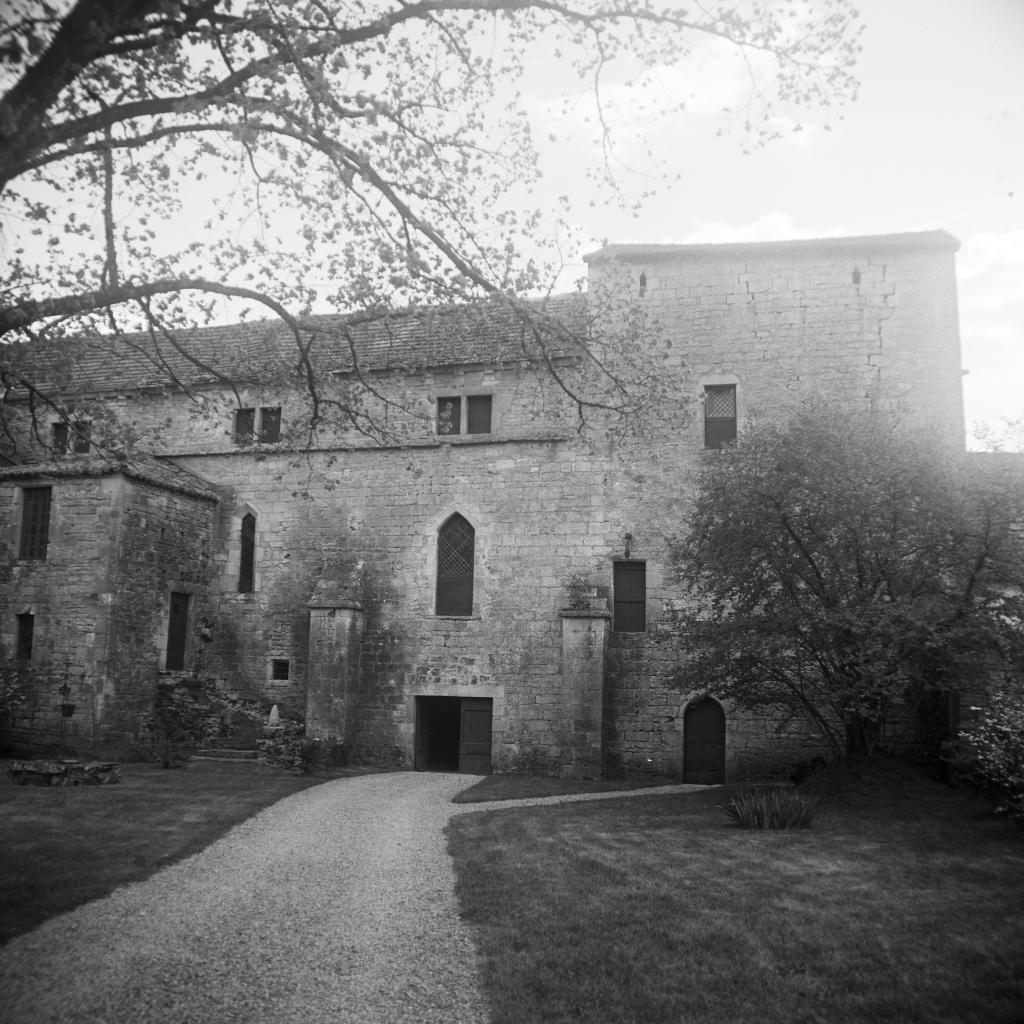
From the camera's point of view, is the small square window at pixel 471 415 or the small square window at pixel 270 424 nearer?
the small square window at pixel 471 415

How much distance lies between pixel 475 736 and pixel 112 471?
10.4m

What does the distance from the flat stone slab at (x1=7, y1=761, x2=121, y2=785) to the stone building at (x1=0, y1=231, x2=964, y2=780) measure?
3.90 meters

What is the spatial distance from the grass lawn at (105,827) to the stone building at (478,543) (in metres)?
3.76

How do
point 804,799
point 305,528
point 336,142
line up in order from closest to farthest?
1. point 336,142
2. point 804,799
3. point 305,528

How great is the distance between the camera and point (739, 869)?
366 inches

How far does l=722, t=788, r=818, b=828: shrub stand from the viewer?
37.8 feet

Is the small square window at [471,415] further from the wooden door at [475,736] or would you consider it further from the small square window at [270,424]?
the wooden door at [475,736]

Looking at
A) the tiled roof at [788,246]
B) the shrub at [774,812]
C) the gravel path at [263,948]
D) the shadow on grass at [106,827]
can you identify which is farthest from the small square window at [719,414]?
the gravel path at [263,948]

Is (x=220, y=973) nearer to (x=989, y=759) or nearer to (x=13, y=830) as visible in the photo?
(x=13, y=830)

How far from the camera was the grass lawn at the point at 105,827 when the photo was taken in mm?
8211

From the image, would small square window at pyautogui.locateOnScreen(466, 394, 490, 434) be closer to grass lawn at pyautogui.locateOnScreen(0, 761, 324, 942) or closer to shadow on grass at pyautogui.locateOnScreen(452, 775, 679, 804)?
shadow on grass at pyautogui.locateOnScreen(452, 775, 679, 804)

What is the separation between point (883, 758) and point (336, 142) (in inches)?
483

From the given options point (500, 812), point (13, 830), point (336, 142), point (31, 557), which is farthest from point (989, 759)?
point (31, 557)

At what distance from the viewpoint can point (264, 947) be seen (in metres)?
7.07
